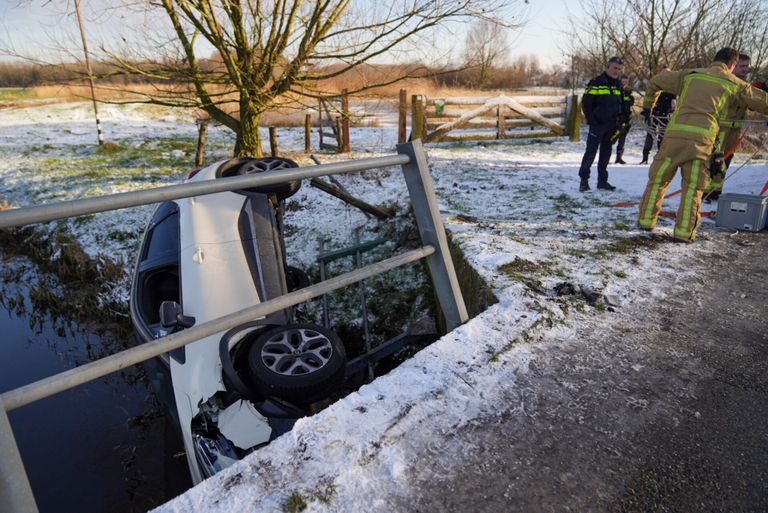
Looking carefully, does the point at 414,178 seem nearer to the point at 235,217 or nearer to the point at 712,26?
the point at 235,217

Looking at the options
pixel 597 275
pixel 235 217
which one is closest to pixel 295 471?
pixel 235 217

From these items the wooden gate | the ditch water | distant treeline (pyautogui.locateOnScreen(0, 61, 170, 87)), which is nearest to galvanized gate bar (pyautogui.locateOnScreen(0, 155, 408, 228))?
the ditch water

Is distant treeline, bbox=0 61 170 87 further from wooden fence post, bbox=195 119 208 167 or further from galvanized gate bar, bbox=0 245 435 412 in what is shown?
galvanized gate bar, bbox=0 245 435 412

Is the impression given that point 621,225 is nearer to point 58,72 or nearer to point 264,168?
point 264,168

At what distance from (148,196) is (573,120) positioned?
46.4 ft

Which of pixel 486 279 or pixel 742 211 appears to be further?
pixel 742 211

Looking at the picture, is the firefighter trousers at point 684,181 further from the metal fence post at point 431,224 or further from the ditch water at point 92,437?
the ditch water at point 92,437

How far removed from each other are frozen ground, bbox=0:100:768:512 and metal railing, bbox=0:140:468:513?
0.45 metres

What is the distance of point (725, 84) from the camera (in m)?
4.41

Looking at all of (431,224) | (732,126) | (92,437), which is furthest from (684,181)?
(92,437)

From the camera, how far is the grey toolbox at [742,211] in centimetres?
474

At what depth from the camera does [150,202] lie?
4.58 ft

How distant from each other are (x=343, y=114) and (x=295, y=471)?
7585 millimetres

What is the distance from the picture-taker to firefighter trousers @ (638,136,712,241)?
4.47 meters
